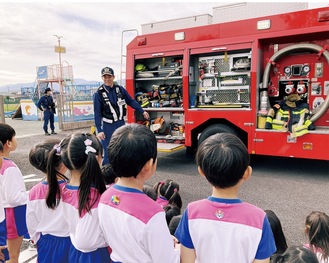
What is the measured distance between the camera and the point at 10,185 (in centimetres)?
234

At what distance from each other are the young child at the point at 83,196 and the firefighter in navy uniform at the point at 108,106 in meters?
3.00

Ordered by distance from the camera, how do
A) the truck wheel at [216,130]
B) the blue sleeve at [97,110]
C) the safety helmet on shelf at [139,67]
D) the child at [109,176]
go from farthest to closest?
the safety helmet on shelf at [139,67]
the truck wheel at [216,130]
the blue sleeve at [97,110]
the child at [109,176]

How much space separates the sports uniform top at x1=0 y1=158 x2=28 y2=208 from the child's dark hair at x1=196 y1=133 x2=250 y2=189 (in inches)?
64.3

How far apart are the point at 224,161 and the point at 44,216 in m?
1.24

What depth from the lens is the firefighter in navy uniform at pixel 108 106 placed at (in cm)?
485

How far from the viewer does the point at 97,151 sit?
1.83 meters

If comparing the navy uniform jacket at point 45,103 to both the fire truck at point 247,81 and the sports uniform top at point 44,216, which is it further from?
the sports uniform top at point 44,216

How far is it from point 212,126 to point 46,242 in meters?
4.51

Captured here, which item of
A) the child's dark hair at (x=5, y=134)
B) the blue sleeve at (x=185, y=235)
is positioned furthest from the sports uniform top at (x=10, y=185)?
the blue sleeve at (x=185, y=235)

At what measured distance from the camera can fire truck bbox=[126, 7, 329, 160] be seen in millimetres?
5227

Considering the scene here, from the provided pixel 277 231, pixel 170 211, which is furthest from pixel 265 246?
pixel 170 211

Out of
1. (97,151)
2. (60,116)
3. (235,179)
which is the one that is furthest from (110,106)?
(60,116)

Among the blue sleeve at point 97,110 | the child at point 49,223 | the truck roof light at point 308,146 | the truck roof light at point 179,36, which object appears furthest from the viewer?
the truck roof light at point 179,36

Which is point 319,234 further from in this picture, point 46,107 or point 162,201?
point 46,107
